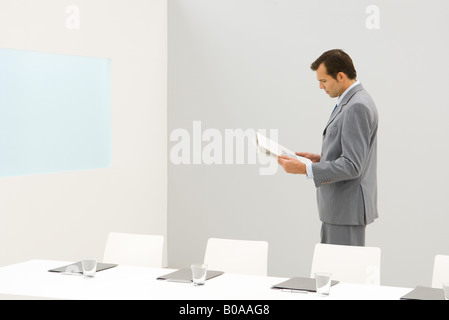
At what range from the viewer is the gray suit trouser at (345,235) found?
3656mm

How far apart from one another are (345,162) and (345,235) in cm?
40

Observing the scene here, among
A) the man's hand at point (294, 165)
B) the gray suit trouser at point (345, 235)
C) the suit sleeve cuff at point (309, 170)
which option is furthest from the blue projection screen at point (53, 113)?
the gray suit trouser at point (345, 235)

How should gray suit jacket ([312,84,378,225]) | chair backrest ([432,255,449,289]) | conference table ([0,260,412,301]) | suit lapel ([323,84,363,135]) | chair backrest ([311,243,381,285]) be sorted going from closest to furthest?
conference table ([0,260,412,301]), chair backrest ([432,255,449,289]), chair backrest ([311,243,381,285]), gray suit jacket ([312,84,378,225]), suit lapel ([323,84,363,135])

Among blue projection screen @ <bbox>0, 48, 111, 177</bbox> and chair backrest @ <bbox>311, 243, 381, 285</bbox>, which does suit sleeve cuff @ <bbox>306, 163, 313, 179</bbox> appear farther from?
blue projection screen @ <bbox>0, 48, 111, 177</bbox>

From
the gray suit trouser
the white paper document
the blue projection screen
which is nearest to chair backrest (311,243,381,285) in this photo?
the gray suit trouser

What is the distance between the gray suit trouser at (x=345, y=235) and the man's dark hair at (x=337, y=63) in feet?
2.53

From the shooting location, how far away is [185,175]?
6508 millimetres

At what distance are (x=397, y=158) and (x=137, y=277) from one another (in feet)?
10.3

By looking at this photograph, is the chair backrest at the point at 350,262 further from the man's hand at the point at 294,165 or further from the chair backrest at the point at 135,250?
the chair backrest at the point at 135,250

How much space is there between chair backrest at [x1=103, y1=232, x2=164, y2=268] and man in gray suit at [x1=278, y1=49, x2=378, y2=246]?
2.60ft

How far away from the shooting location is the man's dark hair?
3.63 metres

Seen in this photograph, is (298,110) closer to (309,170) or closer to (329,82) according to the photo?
(329,82)
